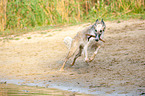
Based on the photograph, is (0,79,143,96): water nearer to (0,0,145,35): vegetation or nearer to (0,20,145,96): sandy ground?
(0,20,145,96): sandy ground

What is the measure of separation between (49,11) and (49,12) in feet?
0.16

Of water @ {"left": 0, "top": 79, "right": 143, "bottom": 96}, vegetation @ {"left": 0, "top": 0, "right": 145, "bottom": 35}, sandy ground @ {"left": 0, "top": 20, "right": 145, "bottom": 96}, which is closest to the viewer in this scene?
water @ {"left": 0, "top": 79, "right": 143, "bottom": 96}

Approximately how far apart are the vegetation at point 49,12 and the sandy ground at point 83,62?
5.89 feet

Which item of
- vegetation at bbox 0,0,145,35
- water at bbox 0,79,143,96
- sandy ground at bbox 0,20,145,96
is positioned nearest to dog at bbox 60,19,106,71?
sandy ground at bbox 0,20,145,96

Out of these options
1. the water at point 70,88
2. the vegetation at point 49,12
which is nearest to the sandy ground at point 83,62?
the water at point 70,88

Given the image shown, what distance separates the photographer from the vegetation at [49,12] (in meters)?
13.4

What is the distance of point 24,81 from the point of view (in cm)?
650

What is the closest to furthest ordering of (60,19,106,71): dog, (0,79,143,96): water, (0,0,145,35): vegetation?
(0,79,143,96): water, (60,19,106,71): dog, (0,0,145,35): vegetation

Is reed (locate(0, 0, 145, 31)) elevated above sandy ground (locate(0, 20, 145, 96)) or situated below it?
above

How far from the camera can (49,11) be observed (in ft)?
45.1

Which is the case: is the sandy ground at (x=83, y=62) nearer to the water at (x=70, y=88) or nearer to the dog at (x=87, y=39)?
the water at (x=70, y=88)

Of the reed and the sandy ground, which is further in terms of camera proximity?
the reed

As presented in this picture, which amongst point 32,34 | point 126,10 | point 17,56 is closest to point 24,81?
point 17,56

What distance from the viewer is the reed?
13367 millimetres
